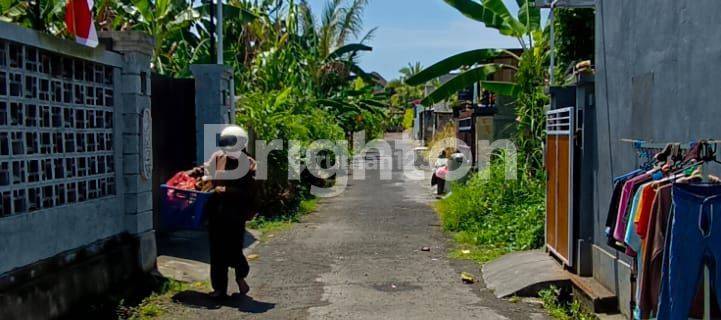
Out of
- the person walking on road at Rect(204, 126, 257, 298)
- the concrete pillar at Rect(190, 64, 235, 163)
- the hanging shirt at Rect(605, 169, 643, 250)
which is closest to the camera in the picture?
the hanging shirt at Rect(605, 169, 643, 250)

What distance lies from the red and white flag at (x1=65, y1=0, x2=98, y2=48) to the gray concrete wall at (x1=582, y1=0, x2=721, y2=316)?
5.01 meters

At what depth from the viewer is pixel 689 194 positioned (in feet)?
13.7

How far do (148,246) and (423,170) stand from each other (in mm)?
19196

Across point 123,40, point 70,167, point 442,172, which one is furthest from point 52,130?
point 442,172

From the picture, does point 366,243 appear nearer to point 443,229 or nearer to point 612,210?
point 443,229

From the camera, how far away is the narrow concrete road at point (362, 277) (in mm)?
6938

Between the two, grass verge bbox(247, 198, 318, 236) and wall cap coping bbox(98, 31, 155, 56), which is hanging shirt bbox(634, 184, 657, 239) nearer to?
wall cap coping bbox(98, 31, 155, 56)

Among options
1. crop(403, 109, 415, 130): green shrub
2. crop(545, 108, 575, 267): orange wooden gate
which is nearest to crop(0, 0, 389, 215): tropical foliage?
crop(545, 108, 575, 267): orange wooden gate

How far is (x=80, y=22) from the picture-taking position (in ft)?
22.6

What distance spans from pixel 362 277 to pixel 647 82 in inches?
163

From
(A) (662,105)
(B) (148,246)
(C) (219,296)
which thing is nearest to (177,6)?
(B) (148,246)

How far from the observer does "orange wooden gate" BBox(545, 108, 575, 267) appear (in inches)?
300

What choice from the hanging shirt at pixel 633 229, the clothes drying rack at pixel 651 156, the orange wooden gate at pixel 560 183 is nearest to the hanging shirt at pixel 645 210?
the hanging shirt at pixel 633 229

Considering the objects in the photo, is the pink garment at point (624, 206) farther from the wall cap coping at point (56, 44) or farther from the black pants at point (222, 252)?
the wall cap coping at point (56, 44)
